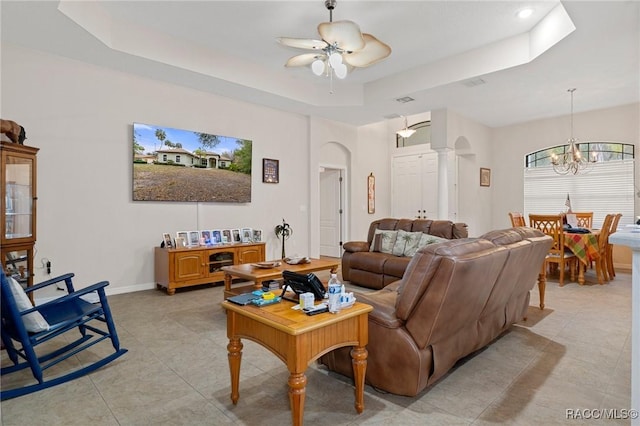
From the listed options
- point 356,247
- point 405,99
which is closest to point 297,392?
point 356,247

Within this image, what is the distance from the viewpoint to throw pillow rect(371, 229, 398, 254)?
16.2 ft

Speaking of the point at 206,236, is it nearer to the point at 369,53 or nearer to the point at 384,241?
the point at 384,241

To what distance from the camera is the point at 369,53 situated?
11.5ft

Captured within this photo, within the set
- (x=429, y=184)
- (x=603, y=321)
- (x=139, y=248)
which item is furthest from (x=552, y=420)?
(x=429, y=184)

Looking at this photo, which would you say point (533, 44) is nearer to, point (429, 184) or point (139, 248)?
point (429, 184)

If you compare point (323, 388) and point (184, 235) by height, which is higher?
point (184, 235)

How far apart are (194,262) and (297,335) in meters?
3.53

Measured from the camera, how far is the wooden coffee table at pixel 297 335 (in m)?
1.59

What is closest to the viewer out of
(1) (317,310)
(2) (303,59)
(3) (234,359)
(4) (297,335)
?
(4) (297,335)

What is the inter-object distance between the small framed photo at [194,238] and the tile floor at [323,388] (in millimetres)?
1792

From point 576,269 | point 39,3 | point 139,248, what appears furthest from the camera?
point 576,269

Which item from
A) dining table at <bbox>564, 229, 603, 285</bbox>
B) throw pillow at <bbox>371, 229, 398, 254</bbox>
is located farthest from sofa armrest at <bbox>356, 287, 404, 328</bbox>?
dining table at <bbox>564, 229, 603, 285</bbox>

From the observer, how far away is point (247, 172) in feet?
19.2

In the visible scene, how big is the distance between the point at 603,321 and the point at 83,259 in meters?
5.82
